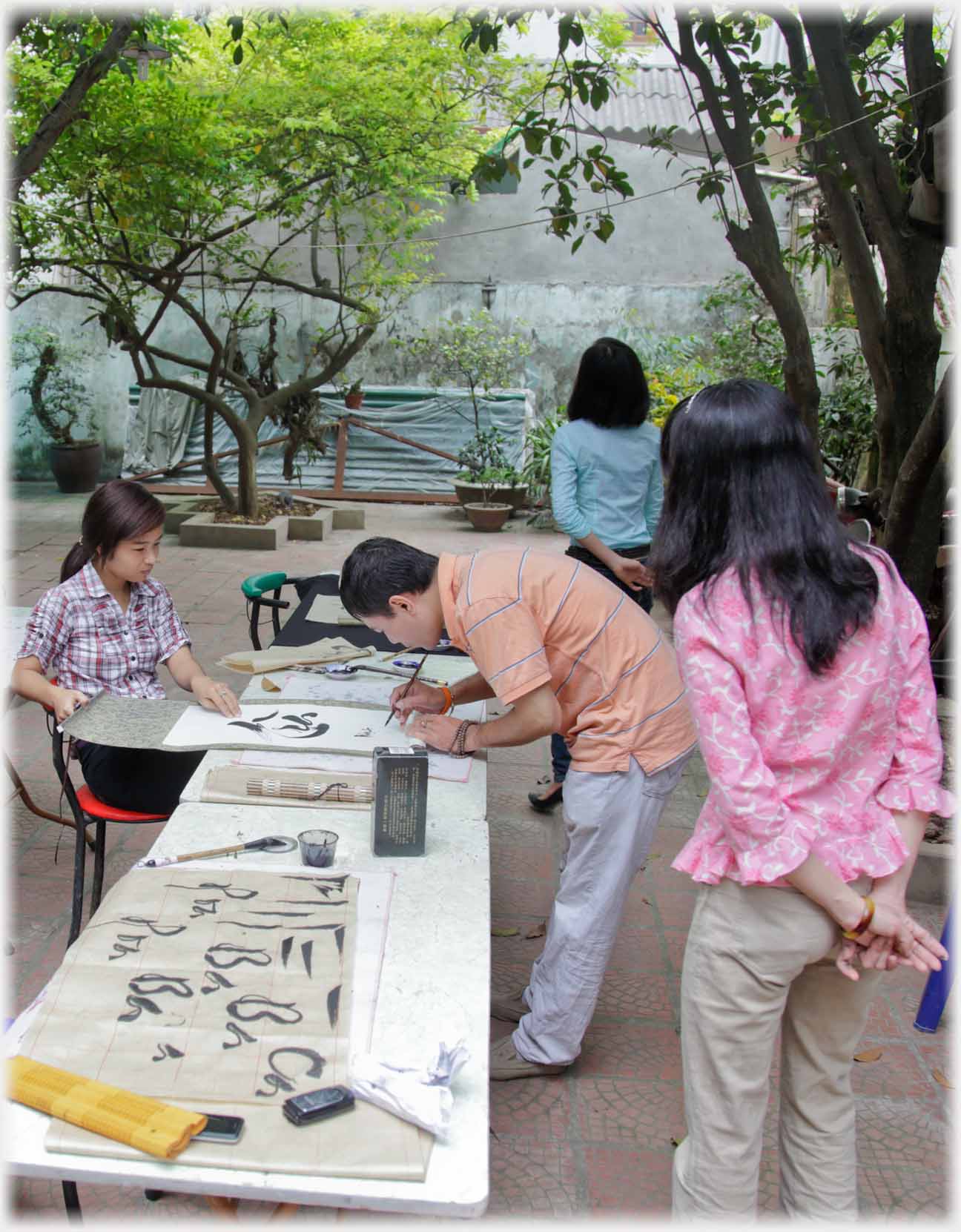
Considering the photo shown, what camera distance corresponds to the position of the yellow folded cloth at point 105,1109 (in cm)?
129

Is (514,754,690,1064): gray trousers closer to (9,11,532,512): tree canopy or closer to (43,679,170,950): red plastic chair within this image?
(43,679,170,950): red plastic chair

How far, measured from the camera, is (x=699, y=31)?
4602mm

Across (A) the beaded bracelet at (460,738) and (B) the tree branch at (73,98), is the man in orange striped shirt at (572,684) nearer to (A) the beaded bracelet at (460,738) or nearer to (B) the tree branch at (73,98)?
(A) the beaded bracelet at (460,738)

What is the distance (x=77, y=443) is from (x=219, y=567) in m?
4.46

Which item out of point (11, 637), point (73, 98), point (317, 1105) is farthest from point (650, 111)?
point (317, 1105)

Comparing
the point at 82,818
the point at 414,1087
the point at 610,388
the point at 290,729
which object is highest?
the point at 610,388

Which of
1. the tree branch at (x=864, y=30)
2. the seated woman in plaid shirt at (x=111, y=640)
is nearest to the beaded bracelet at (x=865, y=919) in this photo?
the seated woman in plaid shirt at (x=111, y=640)

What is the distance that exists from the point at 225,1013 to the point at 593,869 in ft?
3.30

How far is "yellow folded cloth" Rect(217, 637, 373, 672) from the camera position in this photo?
10.1ft

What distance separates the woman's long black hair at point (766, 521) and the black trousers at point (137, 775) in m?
1.73

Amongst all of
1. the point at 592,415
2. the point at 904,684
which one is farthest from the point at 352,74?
the point at 904,684

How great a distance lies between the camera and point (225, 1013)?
1.53m

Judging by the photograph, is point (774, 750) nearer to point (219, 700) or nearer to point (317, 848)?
point (317, 848)

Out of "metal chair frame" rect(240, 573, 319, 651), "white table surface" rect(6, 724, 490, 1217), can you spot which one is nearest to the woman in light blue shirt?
"metal chair frame" rect(240, 573, 319, 651)
